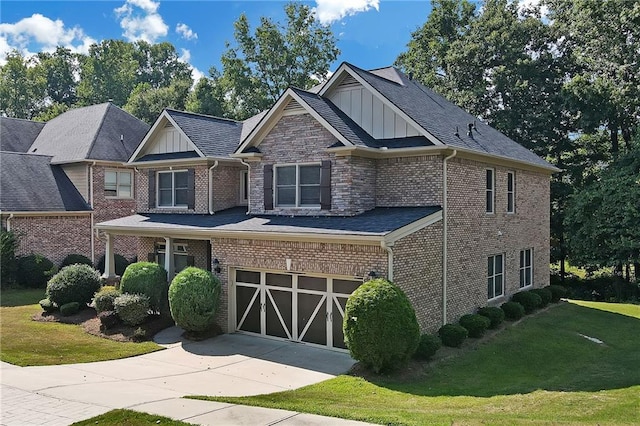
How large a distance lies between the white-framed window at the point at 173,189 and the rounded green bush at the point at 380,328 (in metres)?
11.5

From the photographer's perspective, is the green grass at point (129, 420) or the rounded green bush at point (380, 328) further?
the rounded green bush at point (380, 328)

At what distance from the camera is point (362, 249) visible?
547 inches

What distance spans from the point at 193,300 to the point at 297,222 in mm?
3862

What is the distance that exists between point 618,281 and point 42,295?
3091 centimetres

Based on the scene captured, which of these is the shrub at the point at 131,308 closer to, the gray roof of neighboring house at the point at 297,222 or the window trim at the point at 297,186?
the gray roof of neighboring house at the point at 297,222

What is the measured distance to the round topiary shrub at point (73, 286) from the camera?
19156 mm

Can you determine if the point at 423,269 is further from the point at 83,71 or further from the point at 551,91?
the point at 83,71

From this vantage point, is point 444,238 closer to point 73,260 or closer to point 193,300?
point 193,300

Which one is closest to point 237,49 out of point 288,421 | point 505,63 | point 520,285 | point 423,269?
point 505,63

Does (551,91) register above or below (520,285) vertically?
above

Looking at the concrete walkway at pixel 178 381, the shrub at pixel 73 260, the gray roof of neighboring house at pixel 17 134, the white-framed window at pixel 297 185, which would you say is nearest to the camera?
the concrete walkway at pixel 178 381

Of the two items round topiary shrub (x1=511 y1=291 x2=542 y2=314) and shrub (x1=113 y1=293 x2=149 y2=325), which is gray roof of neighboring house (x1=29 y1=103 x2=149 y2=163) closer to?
shrub (x1=113 y1=293 x2=149 y2=325)

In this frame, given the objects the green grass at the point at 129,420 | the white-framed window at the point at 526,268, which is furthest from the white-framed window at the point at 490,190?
the green grass at the point at 129,420

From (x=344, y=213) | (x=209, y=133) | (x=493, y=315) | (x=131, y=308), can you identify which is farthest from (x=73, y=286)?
(x=493, y=315)
